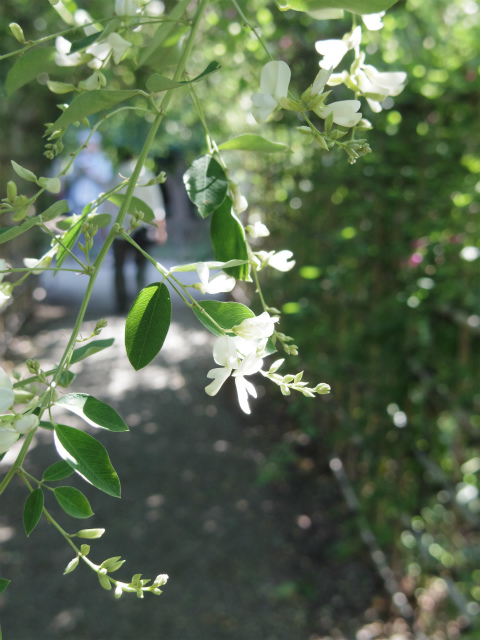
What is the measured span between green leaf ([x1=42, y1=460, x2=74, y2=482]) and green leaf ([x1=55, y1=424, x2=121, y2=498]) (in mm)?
75

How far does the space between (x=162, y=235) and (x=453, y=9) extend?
8.23 ft

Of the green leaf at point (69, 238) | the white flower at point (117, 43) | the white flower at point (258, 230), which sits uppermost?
the white flower at point (117, 43)

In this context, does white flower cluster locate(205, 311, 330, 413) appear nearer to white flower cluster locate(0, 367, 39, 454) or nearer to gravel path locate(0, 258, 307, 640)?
white flower cluster locate(0, 367, 39, 454)

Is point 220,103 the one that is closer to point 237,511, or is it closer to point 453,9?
point 453,9

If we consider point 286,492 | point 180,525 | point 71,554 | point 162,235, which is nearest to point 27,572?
point 71,554

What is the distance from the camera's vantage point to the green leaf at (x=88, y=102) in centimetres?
42

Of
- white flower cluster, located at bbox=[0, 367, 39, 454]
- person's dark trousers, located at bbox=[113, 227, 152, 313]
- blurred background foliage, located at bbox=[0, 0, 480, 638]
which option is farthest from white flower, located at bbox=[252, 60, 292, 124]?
person's dark trousers, located at bbox=[113, 227, 152, 313]

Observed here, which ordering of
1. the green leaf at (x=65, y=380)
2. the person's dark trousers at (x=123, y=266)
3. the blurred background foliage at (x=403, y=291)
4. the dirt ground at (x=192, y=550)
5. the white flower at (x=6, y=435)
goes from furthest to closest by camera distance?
the person's dark trousers at (x=123, y=266) → the dirt ground at (x=192, y=550) → the blurred background foliage at (x=403, y=291) → the green leaf at (x=65, y=380) → the white flower at (x=6, y=435)

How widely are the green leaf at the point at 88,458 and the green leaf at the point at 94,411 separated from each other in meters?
0.01

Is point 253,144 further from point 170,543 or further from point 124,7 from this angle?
point 170,543

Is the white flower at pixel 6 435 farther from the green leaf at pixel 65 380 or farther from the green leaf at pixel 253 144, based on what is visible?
the green leaf at pixel 253 144

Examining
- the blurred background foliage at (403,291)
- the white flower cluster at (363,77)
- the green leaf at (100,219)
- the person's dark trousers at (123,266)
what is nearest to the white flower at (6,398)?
the green leaf at (100,219)

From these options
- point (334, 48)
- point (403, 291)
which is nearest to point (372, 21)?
point (334, 48)

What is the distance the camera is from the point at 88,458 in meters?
0.41
